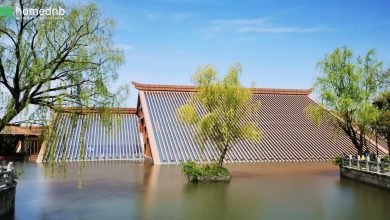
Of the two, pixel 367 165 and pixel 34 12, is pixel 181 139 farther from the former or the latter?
pixel 34 12

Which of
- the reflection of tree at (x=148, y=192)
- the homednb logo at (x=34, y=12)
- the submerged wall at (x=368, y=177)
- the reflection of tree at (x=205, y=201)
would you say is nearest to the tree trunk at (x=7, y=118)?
the homednb logo at (x=34, y=12)

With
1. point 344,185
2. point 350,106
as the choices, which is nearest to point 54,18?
point 344,185

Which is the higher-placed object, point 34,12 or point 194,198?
point 34,12

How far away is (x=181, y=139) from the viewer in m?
35.4

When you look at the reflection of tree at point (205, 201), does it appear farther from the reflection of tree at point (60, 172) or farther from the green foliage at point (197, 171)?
the reflection of tree at point (60, 172)

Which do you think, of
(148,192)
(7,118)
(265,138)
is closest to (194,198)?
(148,192)

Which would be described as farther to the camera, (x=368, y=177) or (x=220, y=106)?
(x=220, y=106)

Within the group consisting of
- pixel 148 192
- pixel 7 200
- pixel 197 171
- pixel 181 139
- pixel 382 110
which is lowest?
pixel 148 192

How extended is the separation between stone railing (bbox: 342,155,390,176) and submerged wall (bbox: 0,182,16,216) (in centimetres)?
1574

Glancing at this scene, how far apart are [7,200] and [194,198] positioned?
6.88 meters

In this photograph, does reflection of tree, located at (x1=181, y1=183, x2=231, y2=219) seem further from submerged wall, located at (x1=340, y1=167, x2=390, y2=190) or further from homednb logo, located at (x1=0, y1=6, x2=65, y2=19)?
homednb logo, located at (x1=0, y1=6, x2=65, y2=19)

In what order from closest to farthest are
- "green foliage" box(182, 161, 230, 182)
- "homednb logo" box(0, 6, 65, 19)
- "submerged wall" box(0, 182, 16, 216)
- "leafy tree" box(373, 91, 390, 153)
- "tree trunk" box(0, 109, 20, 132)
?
"tree trunk" box(0, 109, 20, 132) → "submerged wall" box(0, 182, 16, 216) → "homednb logo" box(0, 6, 65, 19) → "green foliage" box(182, 161, 230, 182) → "leafy tree" box(373, 91, 390, 153)

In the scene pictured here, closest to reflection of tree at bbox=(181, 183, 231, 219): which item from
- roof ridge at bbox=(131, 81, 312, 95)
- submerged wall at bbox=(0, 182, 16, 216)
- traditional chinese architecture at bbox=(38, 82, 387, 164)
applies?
submerged wall at bbox=(0, 182, 16, 216)

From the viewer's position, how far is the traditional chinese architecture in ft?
111
